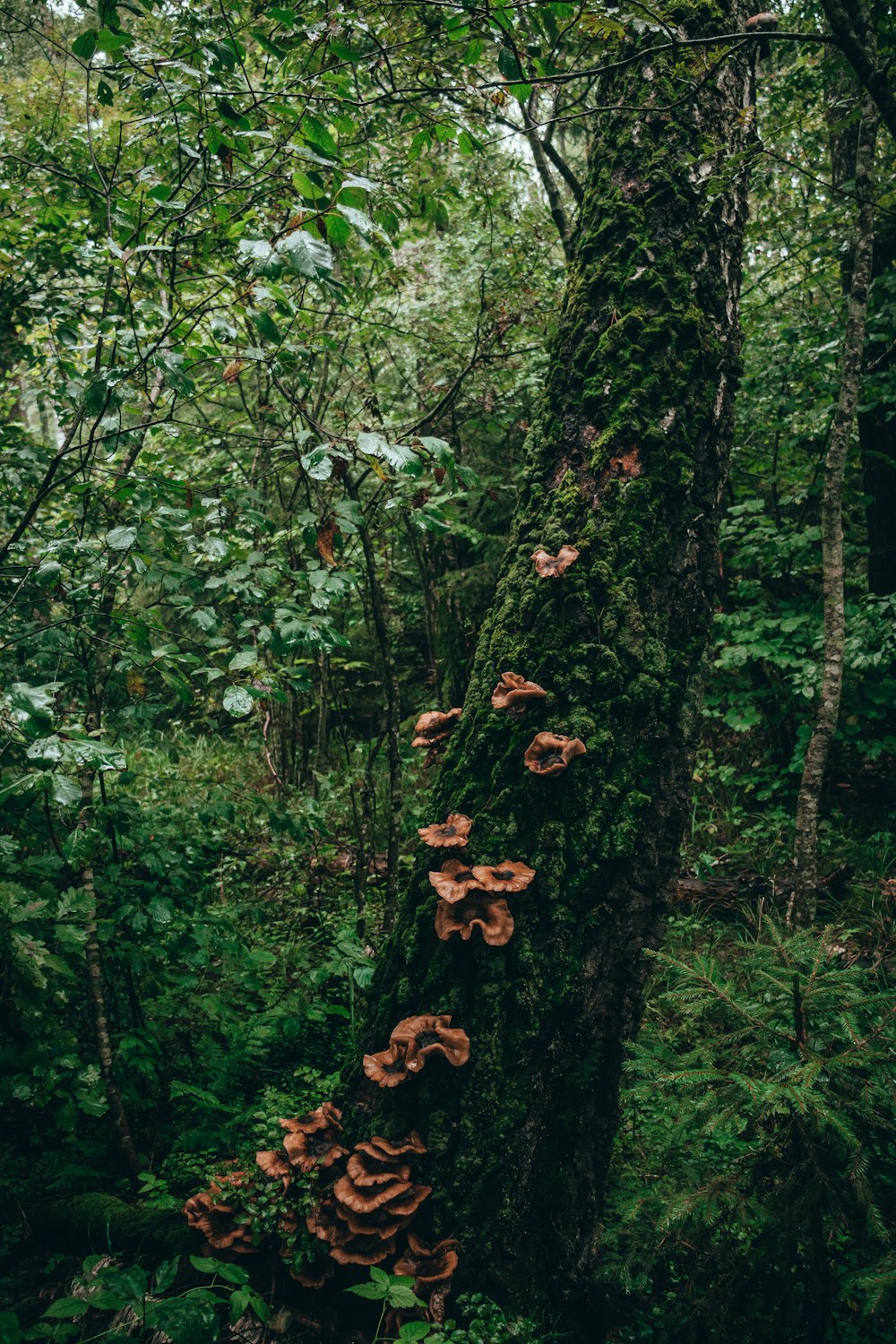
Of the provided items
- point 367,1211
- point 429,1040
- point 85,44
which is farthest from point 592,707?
point 85,44

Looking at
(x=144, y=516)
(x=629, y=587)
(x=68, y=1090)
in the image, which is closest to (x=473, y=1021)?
(x=629, y=587)

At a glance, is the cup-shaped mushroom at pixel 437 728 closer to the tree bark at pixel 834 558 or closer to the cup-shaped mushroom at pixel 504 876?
the cup-shaped mushroom at pixel 504 876

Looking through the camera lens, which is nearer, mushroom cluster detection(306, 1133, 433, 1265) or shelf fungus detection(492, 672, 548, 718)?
mushroom cluster detection(306, 1133, 433, 1265)

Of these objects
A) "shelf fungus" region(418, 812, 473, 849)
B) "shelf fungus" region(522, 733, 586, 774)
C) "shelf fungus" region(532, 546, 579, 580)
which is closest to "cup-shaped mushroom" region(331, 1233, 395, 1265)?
"shelf fungus" region(418, 812, 473, 849)

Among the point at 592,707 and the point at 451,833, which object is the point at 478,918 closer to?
the point at 451,833

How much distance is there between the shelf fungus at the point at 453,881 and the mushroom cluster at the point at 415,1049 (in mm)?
344

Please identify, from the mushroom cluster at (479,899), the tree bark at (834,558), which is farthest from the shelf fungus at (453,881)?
the tree bark at (834,558)

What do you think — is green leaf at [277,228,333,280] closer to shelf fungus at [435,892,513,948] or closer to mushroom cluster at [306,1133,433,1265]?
shelf fungus at [435,892,513,948]

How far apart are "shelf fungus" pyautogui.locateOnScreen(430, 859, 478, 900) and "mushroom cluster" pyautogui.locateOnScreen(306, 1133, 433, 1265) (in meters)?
0.67

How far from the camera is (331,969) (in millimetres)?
2926

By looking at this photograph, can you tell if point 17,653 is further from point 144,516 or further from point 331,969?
point 331,969

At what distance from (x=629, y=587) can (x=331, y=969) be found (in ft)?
6.66

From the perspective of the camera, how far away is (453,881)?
196 cm

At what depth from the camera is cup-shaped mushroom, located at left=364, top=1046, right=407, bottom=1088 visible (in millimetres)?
1865
